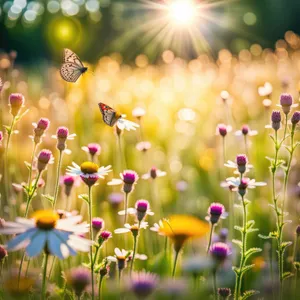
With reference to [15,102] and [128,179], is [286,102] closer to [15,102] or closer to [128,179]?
[128,179]

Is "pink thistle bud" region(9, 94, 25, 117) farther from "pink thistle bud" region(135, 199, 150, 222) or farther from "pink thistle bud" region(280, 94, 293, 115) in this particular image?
"pink thistle bud" region(280, 94, 293, 115)

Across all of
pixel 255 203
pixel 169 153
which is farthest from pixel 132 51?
pixel 255 203

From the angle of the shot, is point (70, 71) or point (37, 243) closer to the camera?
point (37, 243)

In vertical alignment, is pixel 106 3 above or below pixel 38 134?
above

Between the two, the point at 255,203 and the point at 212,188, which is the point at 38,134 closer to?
the point at 255,203

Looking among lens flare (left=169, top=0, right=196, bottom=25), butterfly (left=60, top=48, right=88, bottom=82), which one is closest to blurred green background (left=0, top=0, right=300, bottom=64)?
lens flare (left=169, top=0, right=196, bottom=25)

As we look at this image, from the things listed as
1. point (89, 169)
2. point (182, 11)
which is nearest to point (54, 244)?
point (89, 169)
